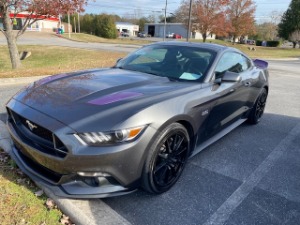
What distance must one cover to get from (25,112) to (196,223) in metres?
1.90

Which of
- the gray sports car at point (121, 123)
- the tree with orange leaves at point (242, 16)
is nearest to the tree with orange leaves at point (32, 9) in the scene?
the gray sports car at point (121, 123)

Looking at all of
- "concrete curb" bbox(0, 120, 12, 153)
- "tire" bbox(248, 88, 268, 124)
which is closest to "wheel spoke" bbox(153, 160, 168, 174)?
"concrete curb" bbox(0, 120, 12, 153)

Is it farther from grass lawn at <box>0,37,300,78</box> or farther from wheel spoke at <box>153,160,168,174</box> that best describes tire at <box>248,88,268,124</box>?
grass lawn at <box>0,37,300,78</box>

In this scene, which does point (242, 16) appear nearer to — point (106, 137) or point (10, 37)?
point (10, 37)

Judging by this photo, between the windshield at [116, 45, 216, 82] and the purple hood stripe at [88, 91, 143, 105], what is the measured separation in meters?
0.93

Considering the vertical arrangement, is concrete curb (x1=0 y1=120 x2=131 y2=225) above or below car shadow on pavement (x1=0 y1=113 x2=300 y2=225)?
above

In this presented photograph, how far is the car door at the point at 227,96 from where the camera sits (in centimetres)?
347

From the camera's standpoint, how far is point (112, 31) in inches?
1928

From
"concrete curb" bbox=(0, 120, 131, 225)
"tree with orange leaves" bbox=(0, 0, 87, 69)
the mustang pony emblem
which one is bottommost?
"concrete curb" bbox=(0, 120, 131, 225)

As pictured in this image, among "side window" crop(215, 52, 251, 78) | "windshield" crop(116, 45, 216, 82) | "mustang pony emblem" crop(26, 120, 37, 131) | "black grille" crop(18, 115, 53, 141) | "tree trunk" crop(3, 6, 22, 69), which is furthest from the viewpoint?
"tree trunk" crop(3, 6, 22, 69)

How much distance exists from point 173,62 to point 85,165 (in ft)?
6.91

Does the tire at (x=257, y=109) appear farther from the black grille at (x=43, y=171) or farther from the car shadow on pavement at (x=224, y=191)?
the black grille at (x=43, y=171)

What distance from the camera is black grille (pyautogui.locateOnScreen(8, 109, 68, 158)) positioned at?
2260mm

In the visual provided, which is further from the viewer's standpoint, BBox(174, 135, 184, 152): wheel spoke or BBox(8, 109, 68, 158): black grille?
BBox(174, 135, 184, 152): wheel spoke
